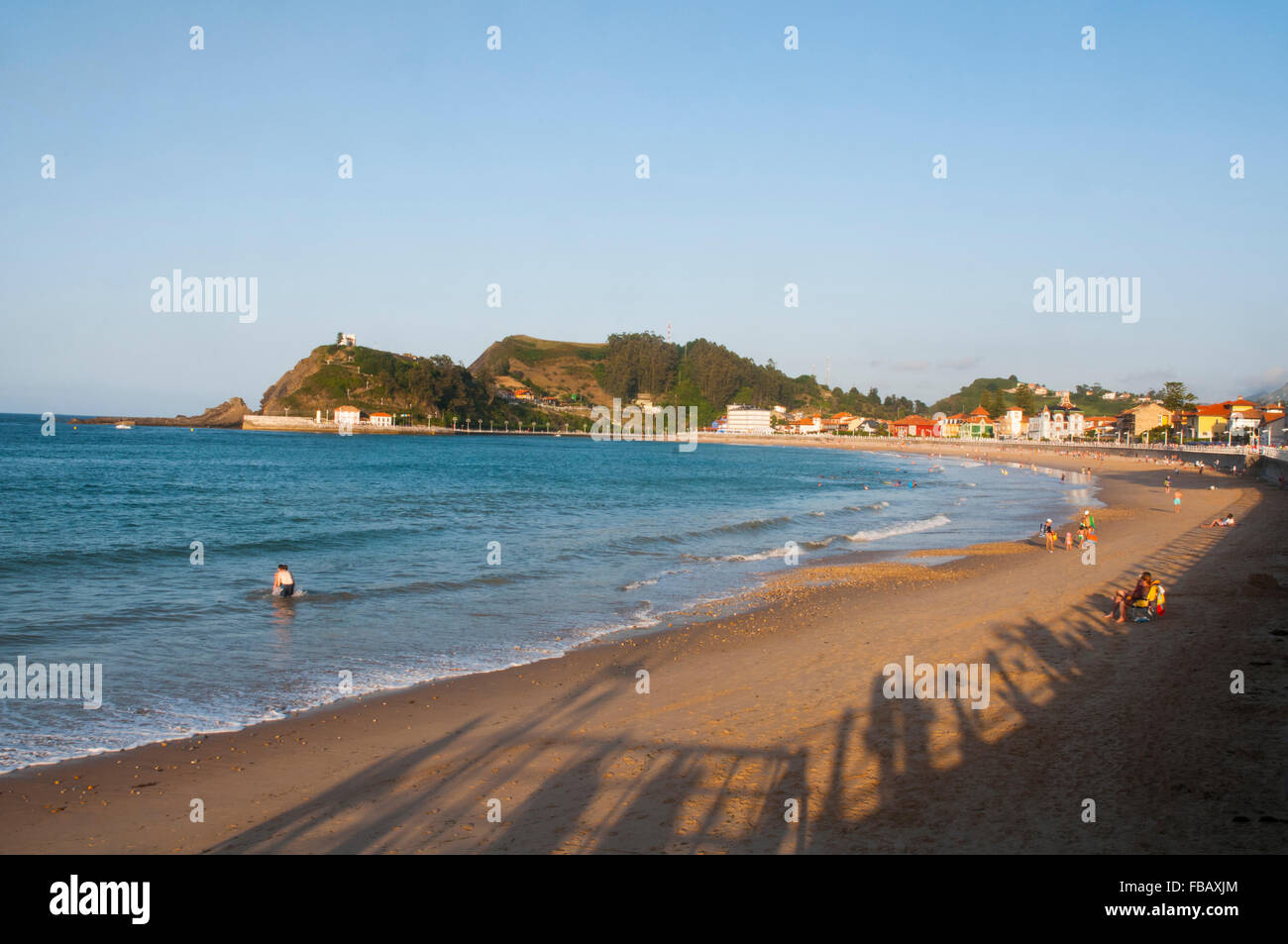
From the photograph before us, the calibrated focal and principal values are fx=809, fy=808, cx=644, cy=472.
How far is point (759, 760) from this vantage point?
7.79 metres

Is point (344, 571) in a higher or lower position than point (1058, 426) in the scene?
lower

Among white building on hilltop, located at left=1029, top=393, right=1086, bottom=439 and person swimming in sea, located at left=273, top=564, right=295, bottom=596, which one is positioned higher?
white building on hilltop, located at left=1029, top=393, right=1086, bottom=439

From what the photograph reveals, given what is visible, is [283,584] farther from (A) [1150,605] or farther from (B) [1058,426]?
(B) [1058,426]

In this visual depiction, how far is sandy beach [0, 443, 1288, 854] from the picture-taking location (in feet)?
20.4

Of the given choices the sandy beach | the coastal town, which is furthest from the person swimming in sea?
the coastal town

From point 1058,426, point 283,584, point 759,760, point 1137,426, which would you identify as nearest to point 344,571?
point 283,584

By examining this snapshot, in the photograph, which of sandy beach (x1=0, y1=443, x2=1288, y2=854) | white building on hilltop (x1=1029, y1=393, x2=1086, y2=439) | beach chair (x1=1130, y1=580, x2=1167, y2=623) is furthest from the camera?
white building on hilltop (x1=1029, y1=393, x2=1086, y2=439)

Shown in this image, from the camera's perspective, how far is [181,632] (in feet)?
46.4

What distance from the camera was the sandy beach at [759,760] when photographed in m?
6.21

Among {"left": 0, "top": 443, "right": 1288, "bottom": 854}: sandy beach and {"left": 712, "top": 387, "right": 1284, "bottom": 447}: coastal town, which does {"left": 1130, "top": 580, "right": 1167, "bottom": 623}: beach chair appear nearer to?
{"left": 0, "top": 443, "right": 1288, "bottom": 854}: sandy beach
